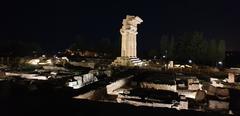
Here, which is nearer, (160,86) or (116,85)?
(116,85)

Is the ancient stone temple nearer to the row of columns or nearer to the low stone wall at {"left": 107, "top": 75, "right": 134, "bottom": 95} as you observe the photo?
the row of columns

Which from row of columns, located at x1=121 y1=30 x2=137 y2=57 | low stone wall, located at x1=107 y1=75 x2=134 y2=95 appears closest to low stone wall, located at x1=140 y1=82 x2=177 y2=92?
low stone wall, located at x1=107 y1=75 x2=134 y2=95

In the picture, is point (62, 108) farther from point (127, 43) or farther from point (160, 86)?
point (127, 43)

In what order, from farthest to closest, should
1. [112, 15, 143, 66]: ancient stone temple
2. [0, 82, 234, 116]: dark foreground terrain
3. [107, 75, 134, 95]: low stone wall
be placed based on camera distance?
[112, 15, 143, 66]: ancient stone temple
[107, 75, 134, 95]: low stone wall
[0, 82, 234, 116]: dark foreground terrain

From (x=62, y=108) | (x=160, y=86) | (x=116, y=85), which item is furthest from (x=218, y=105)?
(x=62, y=108)

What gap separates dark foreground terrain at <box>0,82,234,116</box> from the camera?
6.02 metres

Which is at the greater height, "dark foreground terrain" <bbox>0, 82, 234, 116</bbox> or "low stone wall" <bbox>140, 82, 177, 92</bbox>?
"dark foreground terrain" <bbox>0, 82, 234, 116</bbox>

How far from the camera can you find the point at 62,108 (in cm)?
629

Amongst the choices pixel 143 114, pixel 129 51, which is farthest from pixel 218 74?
pixel 143 114

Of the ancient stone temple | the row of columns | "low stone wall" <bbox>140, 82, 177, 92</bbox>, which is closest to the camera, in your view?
"low stone wall" <bbox>140, 82, 177, 92</bbox>

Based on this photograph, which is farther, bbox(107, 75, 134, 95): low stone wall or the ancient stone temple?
the ancient stone temple

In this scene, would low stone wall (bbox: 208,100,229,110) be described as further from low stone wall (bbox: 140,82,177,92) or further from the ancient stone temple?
the ancient stone temple

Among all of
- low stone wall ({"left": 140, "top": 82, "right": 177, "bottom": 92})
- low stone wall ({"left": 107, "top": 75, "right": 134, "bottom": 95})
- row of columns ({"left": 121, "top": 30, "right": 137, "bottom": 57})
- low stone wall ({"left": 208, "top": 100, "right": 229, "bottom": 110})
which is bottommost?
low stone wall ({"left": 208, "top": 100, "right": 229, "bottom": 110})

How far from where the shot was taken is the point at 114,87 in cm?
1289
